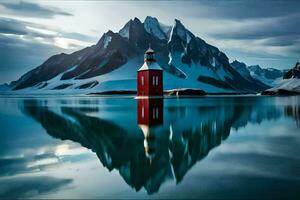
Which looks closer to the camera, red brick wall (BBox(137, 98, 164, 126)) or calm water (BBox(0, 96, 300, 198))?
calm water (BBox(0, 96, 300, 198))

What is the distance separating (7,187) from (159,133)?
1322cm

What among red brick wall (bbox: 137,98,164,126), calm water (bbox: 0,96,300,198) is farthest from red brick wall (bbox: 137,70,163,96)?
calm water (bbox: 0,96,300,198)

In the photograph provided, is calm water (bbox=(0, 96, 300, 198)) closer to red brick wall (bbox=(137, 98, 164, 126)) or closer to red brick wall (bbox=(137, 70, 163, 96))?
red brick wall (bbox=(137, 98, 164, 126))

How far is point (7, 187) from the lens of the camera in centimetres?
1168

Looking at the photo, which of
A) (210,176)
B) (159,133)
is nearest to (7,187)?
(210,176)

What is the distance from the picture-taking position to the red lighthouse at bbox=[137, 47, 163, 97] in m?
91.4

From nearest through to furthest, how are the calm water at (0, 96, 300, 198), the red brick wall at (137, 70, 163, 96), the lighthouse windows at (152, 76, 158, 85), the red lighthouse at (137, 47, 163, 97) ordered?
the calm water at (0, 96, 300, 198) < the red brick wall at (137, 70, 163, 96) < the red lighthouse at (137, 47, 163, 97) < the lighthouse windows at (152, 76, 158, 85)

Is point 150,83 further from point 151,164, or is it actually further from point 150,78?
point 151,164

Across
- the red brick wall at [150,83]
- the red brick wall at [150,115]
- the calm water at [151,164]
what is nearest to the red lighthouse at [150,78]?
the red brick wall at [150,83]

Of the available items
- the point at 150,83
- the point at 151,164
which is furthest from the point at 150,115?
the point at 150,83

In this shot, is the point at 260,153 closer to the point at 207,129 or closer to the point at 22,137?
the point at 207,129

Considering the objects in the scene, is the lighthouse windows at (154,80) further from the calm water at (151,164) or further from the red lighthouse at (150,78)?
the calm water at (151,164)

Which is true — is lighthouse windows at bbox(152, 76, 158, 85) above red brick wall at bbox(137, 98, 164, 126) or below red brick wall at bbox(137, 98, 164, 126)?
above

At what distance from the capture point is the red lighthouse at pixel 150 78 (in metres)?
91.4
